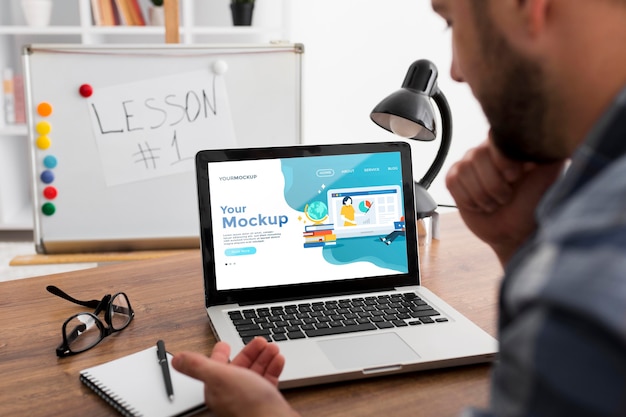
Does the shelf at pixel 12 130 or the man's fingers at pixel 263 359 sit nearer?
the man's fingers at pixel 263 359

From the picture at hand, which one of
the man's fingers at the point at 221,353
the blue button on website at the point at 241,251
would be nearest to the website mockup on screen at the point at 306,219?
the blue button on website at the point at 241,251

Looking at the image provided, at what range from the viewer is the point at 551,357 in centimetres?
34

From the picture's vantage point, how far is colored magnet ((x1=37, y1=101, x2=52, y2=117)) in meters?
1.73

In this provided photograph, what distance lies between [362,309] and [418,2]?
99.8 inches

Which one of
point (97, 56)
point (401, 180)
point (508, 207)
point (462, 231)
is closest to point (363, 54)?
point (97, 56)

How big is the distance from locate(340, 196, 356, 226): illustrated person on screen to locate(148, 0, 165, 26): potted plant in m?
2.17

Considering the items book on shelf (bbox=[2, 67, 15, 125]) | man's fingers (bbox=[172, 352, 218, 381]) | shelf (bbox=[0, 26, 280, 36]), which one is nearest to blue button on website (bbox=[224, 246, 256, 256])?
man's fingers (bbox=[172, 352, 218, 381])

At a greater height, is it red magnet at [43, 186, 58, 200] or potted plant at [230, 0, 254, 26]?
potted plant at [230, 0, 254, 26]

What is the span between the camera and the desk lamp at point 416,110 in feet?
3.90

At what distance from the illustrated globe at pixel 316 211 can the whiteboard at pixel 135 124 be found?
0.84 m

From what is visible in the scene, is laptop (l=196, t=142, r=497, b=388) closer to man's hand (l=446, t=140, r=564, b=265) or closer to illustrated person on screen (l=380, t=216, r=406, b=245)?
illustrated person on screen (l=380, t=216, r=406, b=245)

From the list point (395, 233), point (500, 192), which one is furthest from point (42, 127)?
point (500, 192)

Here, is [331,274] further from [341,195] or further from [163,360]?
[163,360]

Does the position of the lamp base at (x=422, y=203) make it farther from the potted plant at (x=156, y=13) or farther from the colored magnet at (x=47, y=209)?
the potted plant at (x=156, y=13)
